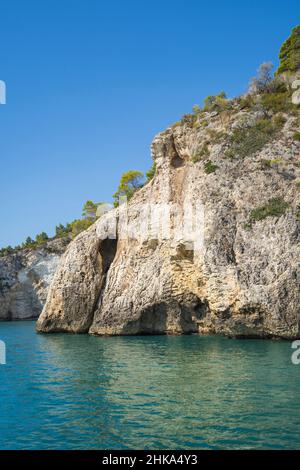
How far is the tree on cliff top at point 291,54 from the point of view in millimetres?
44250

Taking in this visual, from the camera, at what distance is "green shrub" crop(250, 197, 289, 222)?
31.9m

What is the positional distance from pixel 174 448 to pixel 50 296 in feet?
113

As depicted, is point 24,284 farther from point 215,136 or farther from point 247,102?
point 247,102

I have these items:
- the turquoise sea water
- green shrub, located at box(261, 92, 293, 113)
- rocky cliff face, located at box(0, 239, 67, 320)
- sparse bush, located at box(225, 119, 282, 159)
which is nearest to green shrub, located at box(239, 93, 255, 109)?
green shrub, located at box(261, 92, 293, 113)

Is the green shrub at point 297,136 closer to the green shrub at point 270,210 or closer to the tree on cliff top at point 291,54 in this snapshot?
the green shrub at point 270,210

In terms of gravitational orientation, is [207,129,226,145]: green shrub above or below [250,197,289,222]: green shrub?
above

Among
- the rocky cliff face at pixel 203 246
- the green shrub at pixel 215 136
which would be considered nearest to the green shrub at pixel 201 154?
the rocky cliff face at pixel 203 246

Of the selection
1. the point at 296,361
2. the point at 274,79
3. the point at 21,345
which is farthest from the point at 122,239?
the point at 296,361

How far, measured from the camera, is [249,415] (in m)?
14.4

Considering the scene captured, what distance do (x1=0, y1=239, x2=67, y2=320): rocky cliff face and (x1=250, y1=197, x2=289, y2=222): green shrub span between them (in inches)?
1962

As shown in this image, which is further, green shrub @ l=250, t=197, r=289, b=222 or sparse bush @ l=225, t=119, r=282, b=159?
sparse bush @ l=225, t=119, r=282, b=159

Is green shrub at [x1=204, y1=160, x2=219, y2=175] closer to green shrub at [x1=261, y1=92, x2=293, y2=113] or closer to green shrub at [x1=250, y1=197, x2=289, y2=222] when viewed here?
green shrub at [x1=250, y1=197, x2=289, y2=222]
